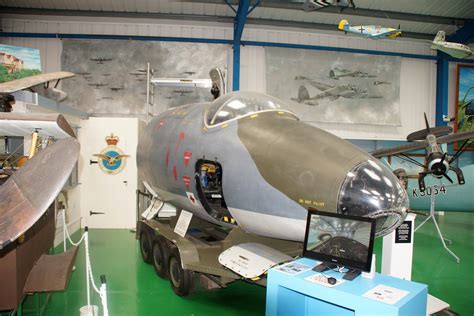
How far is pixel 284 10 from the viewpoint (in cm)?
1230

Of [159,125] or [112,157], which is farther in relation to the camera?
[112,157]

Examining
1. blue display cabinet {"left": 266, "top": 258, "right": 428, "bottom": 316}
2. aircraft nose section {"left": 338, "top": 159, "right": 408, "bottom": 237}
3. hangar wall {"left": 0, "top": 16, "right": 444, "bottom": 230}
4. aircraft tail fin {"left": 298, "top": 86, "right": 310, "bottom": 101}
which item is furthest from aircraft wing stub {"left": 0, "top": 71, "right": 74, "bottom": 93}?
aircraft tail fin {"left": 298, "top": 86, "right": 310, "bottom": 101}

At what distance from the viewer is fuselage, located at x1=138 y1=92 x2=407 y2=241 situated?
Answer: 125 inches

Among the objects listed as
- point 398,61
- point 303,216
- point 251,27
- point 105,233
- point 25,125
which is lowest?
point 105,233

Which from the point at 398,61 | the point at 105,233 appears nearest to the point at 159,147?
the point at 105,233

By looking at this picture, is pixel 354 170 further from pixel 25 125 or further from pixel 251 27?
pixel 251 27

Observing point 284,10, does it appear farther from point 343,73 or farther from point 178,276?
point 178,276

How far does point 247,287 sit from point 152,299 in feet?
4.63

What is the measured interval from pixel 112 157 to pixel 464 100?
13.8 metres

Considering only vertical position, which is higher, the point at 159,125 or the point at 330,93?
the point at 330,93

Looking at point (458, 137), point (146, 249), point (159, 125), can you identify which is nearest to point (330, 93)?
point (458, 137)

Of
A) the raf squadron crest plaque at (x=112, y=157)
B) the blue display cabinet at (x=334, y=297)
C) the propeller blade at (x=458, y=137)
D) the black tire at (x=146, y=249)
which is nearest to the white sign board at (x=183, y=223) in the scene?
the black tire at (x=146, y=249)

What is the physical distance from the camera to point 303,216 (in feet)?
11.1

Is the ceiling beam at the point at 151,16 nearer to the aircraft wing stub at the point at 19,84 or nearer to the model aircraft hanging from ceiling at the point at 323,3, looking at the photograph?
the model aircraft hanging from ceiling at the point at 323,3
